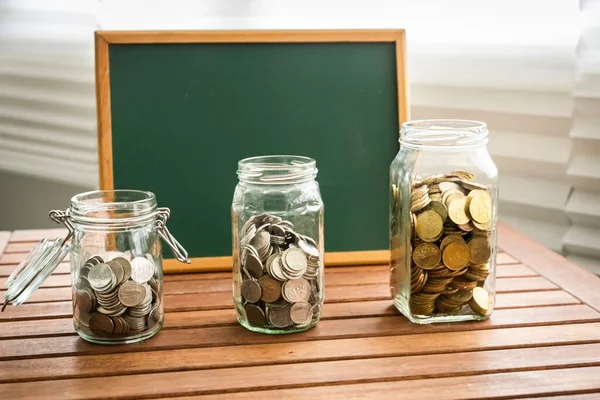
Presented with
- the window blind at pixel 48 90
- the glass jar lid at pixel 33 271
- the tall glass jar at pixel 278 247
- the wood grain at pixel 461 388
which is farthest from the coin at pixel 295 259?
the window blind at pixel 48 90

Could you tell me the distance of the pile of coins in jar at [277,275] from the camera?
110 centimetres

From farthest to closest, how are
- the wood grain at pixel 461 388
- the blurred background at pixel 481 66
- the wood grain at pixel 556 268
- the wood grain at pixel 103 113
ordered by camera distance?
the blurred background at pixel 481 66 < the wood grain at pixel 103 113 < the wood grain at pixel 556 268 < the wood grain at pixel 461 388

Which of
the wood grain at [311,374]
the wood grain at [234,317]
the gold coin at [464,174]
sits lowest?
the wood grain at [311,374]

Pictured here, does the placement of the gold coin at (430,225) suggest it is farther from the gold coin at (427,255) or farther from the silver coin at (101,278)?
the silver coin at (101,278)

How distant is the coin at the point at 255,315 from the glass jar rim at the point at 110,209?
0.19 meters

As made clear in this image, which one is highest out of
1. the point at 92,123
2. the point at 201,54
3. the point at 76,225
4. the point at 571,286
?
the point at 201,54

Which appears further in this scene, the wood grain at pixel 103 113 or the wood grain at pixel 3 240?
the wood grain at pixel 3 240

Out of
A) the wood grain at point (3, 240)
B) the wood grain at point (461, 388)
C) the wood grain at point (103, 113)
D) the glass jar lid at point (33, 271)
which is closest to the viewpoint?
the wood grain at point (461, 388)

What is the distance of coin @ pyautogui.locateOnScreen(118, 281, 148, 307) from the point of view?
3.53 ft

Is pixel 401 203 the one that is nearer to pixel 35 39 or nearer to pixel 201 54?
pixel 201 54

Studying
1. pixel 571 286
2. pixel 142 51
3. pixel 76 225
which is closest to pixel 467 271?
pixel 571 286

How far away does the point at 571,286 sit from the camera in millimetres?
1307

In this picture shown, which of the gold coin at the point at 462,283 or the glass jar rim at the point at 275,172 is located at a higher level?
the glass jar rim at the point at 275,172

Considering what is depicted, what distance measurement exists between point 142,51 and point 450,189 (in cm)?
60
